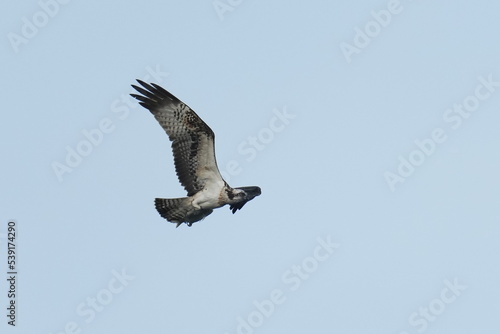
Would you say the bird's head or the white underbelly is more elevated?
the white underbelly

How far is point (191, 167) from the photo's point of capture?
78.0 feet

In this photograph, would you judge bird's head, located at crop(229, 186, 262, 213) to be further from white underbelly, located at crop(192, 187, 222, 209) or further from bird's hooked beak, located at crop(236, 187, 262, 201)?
white underbelly, located at crop(192, 187, 222, 209)

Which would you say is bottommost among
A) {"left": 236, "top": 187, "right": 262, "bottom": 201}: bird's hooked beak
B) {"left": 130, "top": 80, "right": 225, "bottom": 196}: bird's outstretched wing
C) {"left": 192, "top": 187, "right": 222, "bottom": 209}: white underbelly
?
{"left": 236, "top": 187, "right": 262, "bottom": 201}: bird's hooked beak

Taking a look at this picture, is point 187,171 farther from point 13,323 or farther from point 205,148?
point 13,323

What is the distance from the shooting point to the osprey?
23.5 m

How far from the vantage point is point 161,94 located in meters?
23.8

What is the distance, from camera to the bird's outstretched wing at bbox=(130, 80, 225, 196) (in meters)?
23.5

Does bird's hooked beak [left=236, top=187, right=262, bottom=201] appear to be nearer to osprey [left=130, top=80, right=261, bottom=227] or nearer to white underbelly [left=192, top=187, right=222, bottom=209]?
osprey [left=130, top=80, right=261, bottom=227]

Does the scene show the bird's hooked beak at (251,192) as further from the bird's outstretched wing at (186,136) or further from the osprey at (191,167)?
the bird's outstretched wing at (186,136)

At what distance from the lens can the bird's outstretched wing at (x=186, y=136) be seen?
23547mm

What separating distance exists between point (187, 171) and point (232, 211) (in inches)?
48.5

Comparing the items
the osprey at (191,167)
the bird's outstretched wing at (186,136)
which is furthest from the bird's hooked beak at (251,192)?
the bird's outstretched wing at (186,136)

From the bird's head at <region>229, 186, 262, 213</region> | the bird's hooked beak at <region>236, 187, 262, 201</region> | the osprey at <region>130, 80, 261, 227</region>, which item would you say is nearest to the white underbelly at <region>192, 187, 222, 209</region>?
the osprey at <region>130, 80, 261, 227</region>

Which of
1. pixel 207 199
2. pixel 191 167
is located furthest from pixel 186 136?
pixel 207 199
